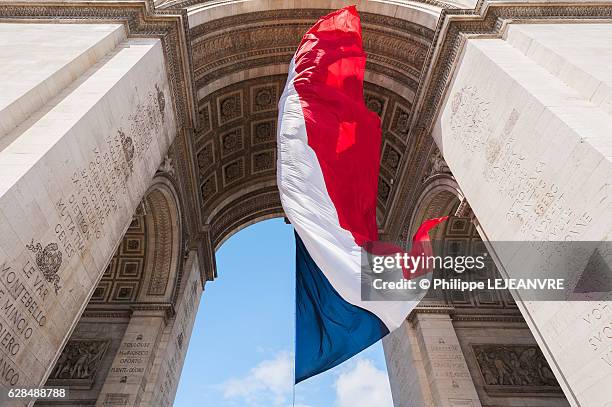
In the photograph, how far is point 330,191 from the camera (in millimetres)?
5945

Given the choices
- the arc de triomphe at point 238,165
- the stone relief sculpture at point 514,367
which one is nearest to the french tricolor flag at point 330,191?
the arc de triomphe at point 238,165

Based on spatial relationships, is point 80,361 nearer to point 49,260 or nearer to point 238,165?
point 49,260

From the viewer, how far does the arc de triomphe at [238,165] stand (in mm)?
4746

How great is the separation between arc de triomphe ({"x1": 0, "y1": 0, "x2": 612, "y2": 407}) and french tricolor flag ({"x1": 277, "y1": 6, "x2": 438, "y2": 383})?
204cm

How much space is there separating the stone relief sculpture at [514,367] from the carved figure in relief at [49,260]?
31.1 feet

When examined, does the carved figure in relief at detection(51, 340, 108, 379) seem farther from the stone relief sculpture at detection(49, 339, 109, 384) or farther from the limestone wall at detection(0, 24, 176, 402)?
the limestone wall at detection(0, 24, 176, 402)

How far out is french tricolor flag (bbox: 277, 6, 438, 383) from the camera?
507cm

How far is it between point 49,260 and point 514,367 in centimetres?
1063

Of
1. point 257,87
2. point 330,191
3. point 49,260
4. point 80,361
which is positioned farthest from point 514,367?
point 80,361

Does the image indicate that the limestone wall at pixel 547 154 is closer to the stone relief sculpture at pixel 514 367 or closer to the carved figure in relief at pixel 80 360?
the stone relief sculpture at pixel 514 367

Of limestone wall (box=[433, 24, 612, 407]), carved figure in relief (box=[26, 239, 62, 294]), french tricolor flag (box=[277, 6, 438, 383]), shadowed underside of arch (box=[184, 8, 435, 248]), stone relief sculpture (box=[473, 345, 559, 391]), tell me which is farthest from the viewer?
shadowed underside of arch (box=[184, 8, 435, 248])

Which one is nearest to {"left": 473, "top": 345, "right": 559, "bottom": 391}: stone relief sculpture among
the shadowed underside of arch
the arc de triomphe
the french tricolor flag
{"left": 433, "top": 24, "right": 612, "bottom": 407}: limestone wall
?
the arc de triomphe

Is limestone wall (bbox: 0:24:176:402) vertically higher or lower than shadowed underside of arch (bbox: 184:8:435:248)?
lower

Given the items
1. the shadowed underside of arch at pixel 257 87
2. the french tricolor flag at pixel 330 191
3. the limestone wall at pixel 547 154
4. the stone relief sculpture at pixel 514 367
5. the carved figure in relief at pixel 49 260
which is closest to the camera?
the limestone wall at pixel 547 154
